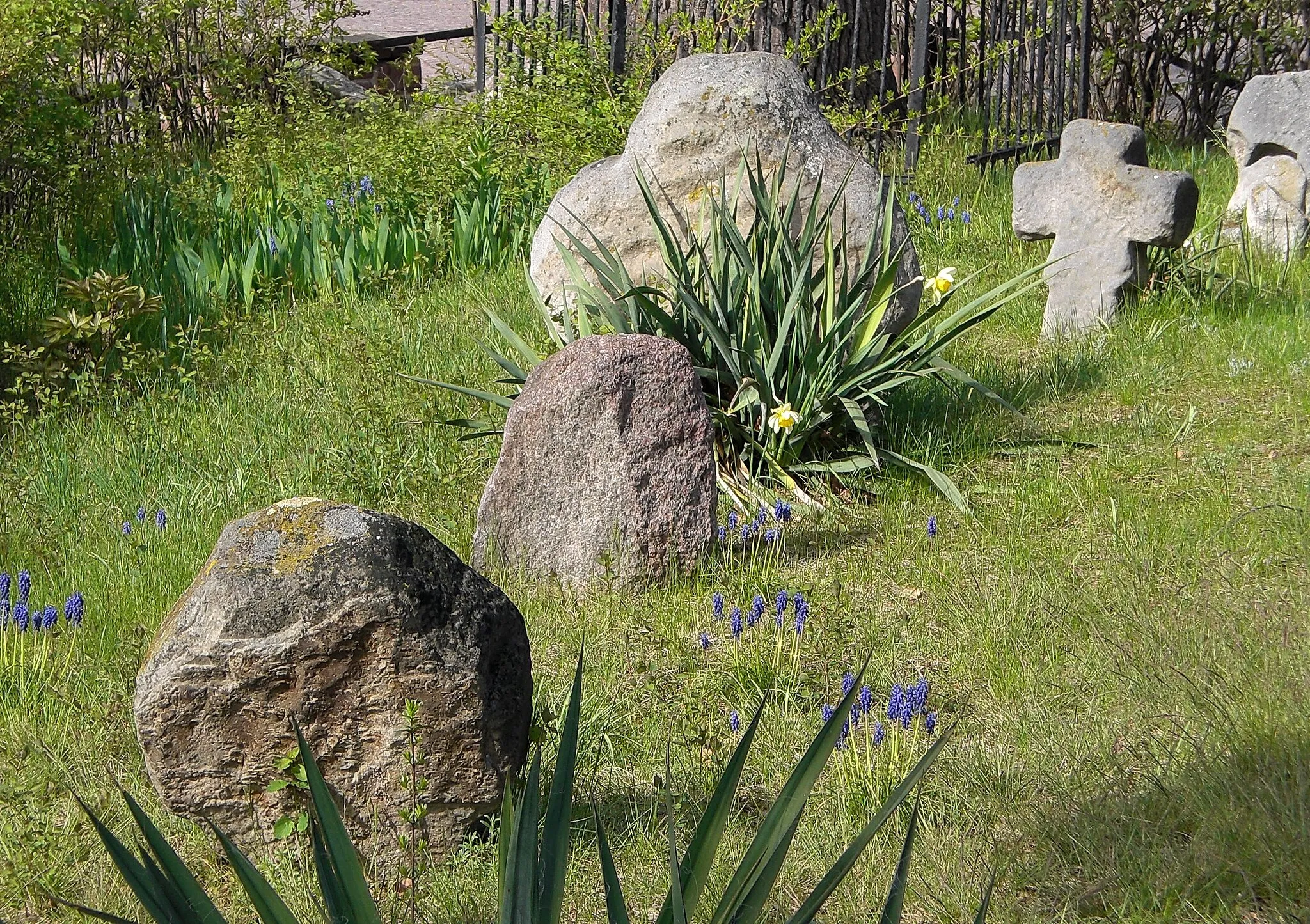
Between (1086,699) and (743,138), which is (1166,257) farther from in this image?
(1086,699)

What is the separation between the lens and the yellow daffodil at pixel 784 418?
14.4 ft

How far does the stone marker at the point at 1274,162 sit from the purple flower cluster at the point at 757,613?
4370 millimetres

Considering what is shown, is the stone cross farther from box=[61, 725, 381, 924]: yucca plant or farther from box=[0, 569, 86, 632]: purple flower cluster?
box=[61, 725, 381, 924]: yucca plant

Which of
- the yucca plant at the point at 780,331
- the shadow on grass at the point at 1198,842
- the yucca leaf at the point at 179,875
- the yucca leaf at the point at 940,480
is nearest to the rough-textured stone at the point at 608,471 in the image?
the yucca plant at the point at 780,331

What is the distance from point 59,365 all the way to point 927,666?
444cm

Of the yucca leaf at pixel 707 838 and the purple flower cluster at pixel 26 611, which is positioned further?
the purple flower cluster at pixel 26 611

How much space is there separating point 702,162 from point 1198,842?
3.46 metres

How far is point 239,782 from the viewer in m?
2.58

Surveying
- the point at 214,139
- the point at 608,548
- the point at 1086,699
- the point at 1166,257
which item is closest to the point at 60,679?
the point at 608,548

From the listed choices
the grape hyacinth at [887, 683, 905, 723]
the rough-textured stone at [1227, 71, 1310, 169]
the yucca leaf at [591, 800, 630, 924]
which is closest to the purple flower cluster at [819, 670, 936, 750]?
the grape hyacinth at [887, 683, 905, 723]

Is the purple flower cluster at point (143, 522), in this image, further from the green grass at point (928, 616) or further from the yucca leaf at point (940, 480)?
the yucca leaf at point (940, 480)

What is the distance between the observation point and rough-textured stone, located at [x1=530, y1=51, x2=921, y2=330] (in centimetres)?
523

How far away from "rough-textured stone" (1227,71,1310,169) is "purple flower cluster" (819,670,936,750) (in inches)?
204

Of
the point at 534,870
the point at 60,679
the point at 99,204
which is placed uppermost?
the point at 99,204
